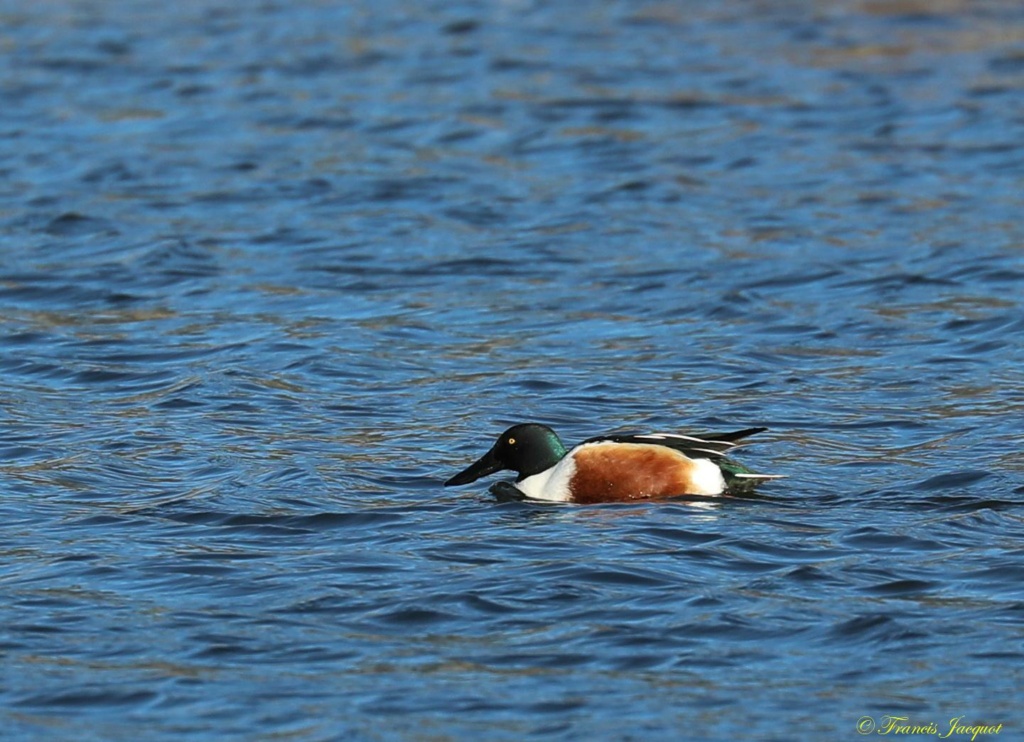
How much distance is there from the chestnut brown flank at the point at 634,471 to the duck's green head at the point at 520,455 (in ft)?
1.07

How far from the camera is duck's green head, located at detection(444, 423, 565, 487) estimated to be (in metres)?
9.19

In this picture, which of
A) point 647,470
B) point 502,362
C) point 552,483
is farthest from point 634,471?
point 502,362

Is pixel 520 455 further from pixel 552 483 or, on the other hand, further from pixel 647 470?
pixel 647 470

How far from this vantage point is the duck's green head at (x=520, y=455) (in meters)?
9.19

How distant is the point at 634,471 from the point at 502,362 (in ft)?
9.45

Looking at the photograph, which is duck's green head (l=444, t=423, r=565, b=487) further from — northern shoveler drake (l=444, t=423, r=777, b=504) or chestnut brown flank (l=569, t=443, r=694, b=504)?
chestnut brown flank (l=569, t=443, r=694, b=504)

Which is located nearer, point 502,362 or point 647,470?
point 647,470

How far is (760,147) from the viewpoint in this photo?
17.9 meters

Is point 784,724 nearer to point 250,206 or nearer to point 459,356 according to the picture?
point 459,356

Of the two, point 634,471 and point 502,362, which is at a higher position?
point 634,471

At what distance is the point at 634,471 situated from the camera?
892 cm

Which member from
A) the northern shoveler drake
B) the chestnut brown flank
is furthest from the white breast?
the chestnut brown flank

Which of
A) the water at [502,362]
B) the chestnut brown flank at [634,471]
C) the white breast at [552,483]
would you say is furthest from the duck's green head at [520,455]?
the chestnut brown flank at [634,471]

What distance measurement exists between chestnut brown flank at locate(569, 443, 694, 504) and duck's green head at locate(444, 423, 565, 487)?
32 centimetres
